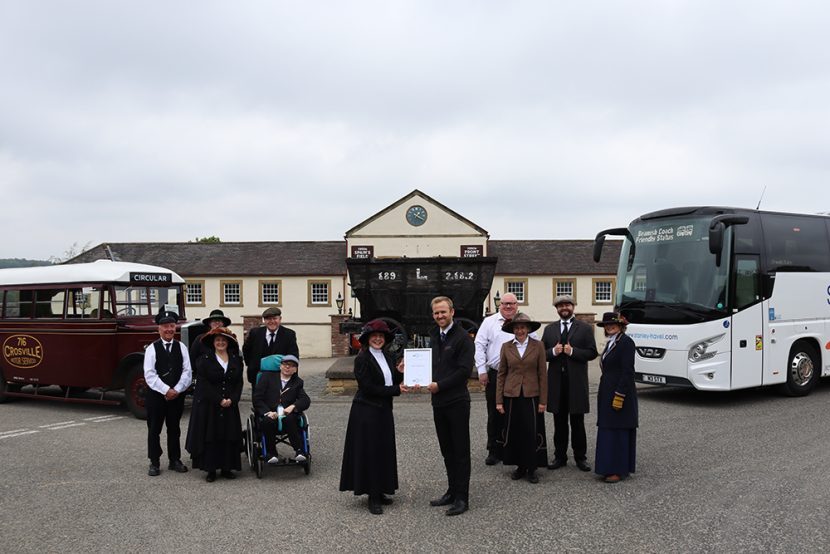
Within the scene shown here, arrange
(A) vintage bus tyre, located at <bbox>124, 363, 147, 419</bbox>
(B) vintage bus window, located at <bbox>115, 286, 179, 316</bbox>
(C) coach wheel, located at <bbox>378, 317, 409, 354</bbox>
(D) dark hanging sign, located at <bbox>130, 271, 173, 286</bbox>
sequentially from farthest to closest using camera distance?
(C) coach wheel, located at <bbox>378, 317, 409, 354</bbox>
(D) dark hanging sign, located at <bbox>130, 271, 173, 286</bbox>
(B) vintage bus window, located at <bbox>115, 286, 179, 316</bbox>
(A) vintage bus tyre, located at <bbox>124, 363, 147, 419</bbox>

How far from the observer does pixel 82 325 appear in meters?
12.0

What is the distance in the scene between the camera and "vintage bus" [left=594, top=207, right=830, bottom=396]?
36.4 feet

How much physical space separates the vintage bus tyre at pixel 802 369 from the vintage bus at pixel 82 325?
11112mm

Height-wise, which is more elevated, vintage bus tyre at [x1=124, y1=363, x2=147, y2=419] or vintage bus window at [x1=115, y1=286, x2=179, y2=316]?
vintage bus window at [x1=115, y1=286, x2=179, y2=316]

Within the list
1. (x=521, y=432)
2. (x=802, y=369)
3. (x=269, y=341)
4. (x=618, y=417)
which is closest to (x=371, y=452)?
(x=521, y=432)

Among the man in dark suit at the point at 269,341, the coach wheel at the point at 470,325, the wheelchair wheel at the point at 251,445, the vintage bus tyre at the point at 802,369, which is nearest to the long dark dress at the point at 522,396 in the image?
the wheelchair wheel at the point at 251,445

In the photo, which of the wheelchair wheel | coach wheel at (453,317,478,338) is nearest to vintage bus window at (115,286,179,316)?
the wheelchair wheel

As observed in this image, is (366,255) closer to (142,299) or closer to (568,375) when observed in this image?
(142,299)

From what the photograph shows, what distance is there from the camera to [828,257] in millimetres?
12766

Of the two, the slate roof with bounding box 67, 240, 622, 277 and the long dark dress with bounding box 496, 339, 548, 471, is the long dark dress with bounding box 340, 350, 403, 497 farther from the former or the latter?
the slate roof with bounding box 67, 240, 622, 277

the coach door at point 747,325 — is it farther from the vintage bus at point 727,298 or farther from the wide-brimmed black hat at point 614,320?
the wide-brimmed black hat at point 614,320

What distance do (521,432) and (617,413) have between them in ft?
3.17

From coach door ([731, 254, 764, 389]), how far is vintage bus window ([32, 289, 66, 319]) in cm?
1168

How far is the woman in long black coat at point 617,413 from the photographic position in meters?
6.70
